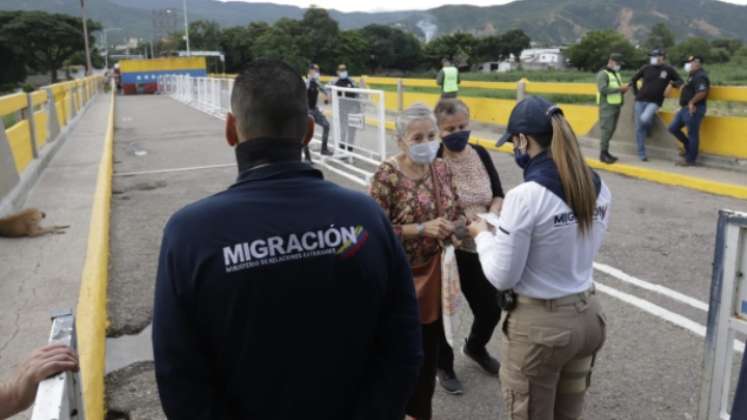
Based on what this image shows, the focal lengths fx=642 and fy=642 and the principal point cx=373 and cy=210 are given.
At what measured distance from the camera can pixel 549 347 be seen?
8.17 ft

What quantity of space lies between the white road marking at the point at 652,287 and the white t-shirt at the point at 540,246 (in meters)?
2.94

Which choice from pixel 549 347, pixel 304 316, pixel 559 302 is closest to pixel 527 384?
pixel 549 347

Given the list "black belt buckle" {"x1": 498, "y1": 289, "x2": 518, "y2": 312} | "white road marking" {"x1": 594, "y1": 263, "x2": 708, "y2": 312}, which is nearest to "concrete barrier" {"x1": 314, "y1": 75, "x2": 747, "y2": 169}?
"white road marking" {"x1": 594, "y1": 263, "x2": 708, "y2": 312}

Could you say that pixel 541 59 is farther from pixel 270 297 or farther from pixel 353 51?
pixel 270 297

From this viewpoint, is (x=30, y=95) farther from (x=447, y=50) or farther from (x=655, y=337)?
(x=447, y=50)

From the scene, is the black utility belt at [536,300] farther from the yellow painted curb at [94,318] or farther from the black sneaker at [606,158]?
the black sneaker at [606,158]

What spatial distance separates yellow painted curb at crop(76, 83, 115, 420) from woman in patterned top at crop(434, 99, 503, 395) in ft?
6.37

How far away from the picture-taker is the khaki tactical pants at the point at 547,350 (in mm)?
2510

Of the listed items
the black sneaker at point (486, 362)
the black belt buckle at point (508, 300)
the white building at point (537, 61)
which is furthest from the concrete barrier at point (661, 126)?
the white building at point (537, 61)

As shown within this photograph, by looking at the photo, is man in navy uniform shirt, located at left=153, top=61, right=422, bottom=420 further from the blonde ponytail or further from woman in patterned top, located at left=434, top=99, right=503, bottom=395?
woman in patterned top, located at left=434, top=99, right=503, bottom=395

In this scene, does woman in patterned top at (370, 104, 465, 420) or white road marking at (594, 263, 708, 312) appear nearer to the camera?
woman in patterned top at (370, 104, 465, 420)

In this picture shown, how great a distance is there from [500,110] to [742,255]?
13.9 metres

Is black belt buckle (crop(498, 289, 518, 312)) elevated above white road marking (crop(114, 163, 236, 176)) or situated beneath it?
elevated above

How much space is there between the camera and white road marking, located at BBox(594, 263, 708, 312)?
5.05m
